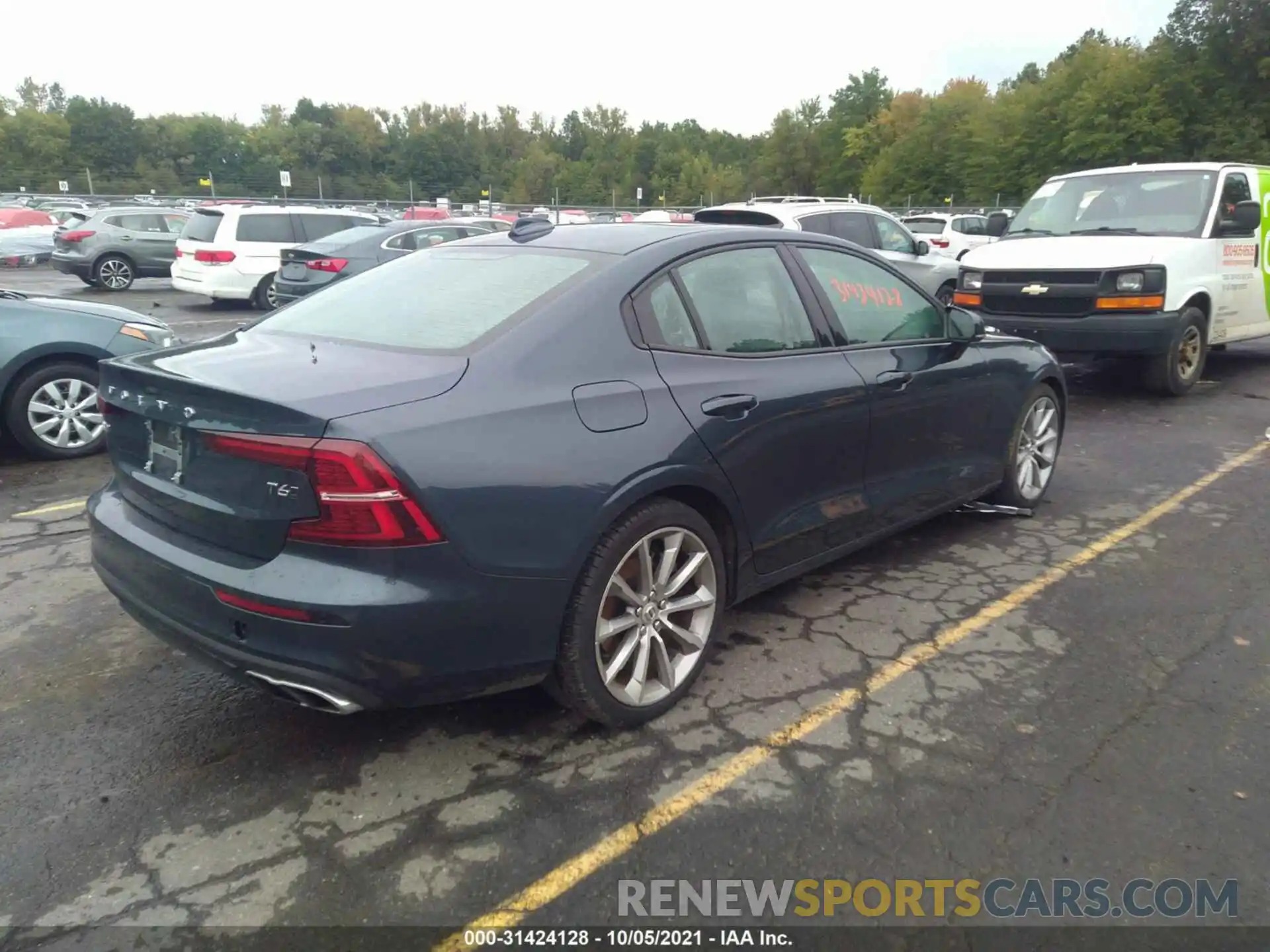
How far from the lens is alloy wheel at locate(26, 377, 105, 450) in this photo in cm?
625

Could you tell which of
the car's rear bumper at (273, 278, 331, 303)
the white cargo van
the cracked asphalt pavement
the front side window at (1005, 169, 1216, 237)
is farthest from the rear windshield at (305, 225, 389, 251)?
the cracked asphalt pavement

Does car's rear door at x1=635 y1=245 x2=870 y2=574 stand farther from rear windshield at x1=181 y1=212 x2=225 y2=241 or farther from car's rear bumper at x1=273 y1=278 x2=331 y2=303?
rear windshield at x1=181 y1=212 x2=225 y2=241

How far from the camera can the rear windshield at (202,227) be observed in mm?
15134

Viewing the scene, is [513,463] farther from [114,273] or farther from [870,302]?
[114,273]

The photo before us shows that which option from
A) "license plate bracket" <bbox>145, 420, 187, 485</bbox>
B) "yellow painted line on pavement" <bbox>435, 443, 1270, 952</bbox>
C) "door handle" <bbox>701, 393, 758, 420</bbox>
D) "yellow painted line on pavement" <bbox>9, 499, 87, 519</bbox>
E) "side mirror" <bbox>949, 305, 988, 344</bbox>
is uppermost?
"side mirror" <bbox>949, 305, 988, 344</bbox>

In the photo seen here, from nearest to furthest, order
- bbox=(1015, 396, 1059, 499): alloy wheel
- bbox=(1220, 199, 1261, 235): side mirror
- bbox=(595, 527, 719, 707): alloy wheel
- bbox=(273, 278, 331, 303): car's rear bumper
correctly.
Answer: bbox=(595, 527, 719, 707): alloy wheel → bbox=(1015, 396, 1059, 499): alloy wheel → bbox=(1220, 199, 1261, 235): side mirror → bbox=(273, 278, 331, 303): car's rear bumper

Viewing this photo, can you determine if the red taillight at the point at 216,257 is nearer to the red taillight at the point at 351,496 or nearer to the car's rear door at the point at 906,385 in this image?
the car's rear door at the point at 906,385

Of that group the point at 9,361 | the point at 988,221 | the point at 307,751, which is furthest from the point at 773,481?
the point at 988,221

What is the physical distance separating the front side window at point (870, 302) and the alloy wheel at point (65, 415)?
197 inches

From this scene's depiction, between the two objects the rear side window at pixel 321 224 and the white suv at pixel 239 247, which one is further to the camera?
the rear side window at pixel 321 224

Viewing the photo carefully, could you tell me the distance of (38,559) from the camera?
4.60 meters

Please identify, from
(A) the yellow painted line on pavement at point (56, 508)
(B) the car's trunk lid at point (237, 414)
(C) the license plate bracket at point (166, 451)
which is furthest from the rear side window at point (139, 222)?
(C) the license plate bracket at point (166, 451)

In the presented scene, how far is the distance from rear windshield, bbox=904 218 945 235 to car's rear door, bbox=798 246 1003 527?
67.0ft

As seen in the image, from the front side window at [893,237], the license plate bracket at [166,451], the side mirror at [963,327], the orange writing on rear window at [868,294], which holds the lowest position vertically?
the license plate bracket at [166,451]
